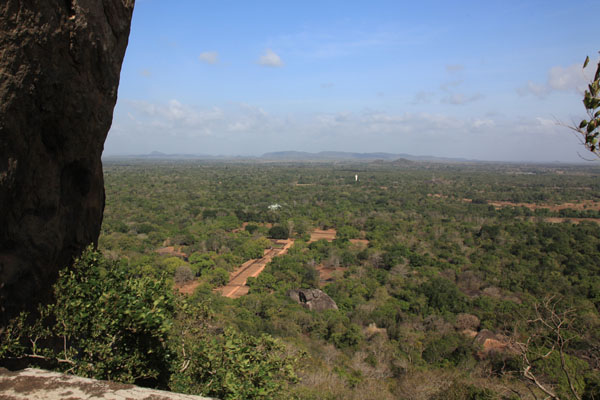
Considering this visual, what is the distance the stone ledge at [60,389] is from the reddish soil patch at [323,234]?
36.4 metres

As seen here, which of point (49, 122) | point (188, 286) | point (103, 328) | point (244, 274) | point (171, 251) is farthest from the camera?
point (171, 251)

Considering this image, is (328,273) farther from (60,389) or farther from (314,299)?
(60,389)

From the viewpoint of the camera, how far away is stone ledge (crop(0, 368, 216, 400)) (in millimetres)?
3418

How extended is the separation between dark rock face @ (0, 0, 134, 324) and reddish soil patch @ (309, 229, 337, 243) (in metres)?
34.9

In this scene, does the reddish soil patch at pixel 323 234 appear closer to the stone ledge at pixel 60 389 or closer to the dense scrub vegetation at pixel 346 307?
the dense scrub vegetation at pixel 346 307

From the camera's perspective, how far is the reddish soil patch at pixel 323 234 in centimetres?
4034

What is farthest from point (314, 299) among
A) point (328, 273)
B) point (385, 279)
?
point (328, 273)

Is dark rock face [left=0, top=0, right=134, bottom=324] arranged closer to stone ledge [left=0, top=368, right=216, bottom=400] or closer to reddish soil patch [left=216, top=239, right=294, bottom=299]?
stone ledge [left=0, top=368, right=216, bottom=400]

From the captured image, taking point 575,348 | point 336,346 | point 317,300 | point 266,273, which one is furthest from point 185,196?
point 575,348

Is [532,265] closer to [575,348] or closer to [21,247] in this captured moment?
[575,348]

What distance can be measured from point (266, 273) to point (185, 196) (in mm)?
43443

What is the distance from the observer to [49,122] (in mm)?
4785

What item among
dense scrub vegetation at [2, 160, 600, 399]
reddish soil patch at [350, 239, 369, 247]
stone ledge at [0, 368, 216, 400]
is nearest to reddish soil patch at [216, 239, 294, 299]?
dense scrub vegetation at [2, 160, 600, 399]

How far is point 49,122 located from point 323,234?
1525 inches
